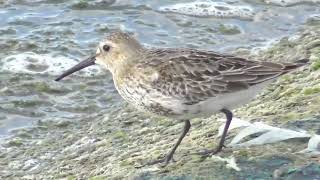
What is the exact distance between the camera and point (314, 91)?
601 cm

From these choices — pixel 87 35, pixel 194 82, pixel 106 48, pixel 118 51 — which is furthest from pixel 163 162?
pixel 87 35

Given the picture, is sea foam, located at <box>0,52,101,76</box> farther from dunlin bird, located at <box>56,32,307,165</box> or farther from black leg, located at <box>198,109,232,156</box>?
black leg, located at <box>198,109,232,156</box>

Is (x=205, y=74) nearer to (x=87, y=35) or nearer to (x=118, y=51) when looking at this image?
(x=118, y=51)

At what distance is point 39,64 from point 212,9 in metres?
2.33

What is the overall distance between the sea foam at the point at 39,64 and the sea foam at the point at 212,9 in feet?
5.27

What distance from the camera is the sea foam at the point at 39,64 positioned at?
8656mm

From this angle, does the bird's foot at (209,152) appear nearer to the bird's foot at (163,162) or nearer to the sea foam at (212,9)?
the bird's foot at (163,162)

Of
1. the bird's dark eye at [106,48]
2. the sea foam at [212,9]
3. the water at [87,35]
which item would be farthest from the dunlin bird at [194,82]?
the sea foam at [212,9]

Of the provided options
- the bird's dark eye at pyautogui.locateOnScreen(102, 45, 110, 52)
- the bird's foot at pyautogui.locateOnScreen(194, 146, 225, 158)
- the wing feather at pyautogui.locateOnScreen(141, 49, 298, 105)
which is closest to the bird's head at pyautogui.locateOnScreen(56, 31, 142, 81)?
the bird's dark eye at pyautogui.locateOnScreen(102, 45, 110, 52)

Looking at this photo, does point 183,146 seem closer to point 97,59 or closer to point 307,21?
point 97,59

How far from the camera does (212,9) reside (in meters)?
9.98

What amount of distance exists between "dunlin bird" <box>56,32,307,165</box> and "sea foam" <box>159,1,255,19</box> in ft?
14.8

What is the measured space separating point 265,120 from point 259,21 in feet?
13.5

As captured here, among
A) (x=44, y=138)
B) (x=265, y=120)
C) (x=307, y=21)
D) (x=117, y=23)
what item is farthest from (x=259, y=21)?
(x=265, y=120)
